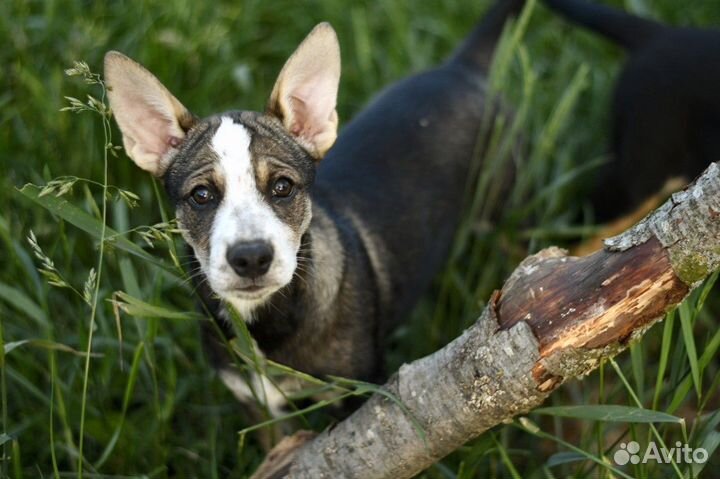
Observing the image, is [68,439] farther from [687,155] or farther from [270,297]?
[687,155]

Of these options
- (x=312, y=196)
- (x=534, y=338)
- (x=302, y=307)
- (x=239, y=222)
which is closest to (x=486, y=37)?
(x=312, y=196)

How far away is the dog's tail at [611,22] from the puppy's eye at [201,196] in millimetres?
2133

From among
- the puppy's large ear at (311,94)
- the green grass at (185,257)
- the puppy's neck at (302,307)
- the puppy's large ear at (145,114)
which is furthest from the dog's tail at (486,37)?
the puppy's large ear at (145,114)

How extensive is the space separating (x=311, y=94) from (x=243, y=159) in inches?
15.8

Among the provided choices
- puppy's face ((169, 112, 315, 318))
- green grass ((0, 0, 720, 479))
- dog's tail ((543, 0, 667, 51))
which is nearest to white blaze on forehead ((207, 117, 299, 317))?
puppy's face ((169, 112, 315, 318))

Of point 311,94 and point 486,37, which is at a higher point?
point 486,37

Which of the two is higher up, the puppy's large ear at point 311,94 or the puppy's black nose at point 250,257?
the puppy's large ear at point 311,94

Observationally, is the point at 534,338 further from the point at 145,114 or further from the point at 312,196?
the point at 145,114

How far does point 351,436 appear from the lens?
8.24ft

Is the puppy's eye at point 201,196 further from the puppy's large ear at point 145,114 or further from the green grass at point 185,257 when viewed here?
the puppy's large ear at point 145,114

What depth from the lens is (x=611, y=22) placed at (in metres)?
4.08

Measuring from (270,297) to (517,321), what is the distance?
0.90 m

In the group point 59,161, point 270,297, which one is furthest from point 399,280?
point 59,161

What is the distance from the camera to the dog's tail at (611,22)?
4031 mm
